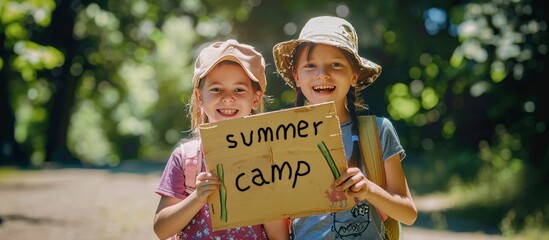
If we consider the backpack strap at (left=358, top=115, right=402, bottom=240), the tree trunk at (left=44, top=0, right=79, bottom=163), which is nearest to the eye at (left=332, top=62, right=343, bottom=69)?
the backpack strap at (left=358, top=115, right=402, bottom=240)

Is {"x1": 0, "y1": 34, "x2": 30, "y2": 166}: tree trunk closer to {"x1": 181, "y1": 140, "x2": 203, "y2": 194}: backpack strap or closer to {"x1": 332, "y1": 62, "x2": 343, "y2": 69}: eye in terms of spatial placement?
{"x1": 181, "y1": 140, "x2": 203, "y2": 194}: backpack strap

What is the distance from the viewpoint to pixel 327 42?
2.88 metres

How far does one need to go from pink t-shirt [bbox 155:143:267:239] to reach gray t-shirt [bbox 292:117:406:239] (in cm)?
19

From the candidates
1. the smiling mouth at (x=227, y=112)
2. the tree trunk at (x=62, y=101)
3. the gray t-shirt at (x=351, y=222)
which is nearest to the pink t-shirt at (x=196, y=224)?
the gray t-shirt at (x=351, y=222)

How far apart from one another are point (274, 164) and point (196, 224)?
45cm

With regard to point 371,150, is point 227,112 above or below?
above

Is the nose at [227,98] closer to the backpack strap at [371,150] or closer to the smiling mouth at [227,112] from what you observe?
the smiling mouth at [227,112]

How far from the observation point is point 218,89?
9.36 ft

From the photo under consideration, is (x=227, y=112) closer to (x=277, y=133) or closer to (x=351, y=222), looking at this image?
(x=277, y=133)

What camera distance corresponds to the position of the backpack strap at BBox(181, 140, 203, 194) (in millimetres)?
2742

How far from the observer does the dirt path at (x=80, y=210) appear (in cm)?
732

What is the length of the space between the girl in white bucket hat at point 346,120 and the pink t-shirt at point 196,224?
0.73 feet

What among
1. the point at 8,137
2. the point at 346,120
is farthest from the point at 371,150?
the point at 8,137

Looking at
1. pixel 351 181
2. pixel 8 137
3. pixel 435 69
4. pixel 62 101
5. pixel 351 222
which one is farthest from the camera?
pixel 62 101
